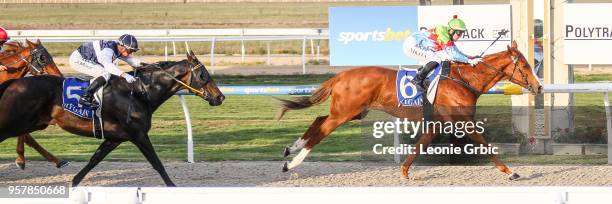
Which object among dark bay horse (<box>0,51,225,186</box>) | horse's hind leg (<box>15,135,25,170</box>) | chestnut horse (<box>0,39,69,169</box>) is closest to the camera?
dark bay horse (<box>0,51,225,186</box>)

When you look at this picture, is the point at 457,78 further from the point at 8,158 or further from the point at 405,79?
the point at 8,158

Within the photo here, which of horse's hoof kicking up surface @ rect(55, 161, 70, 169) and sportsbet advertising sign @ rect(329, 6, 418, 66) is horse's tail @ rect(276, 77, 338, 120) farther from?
horse's hoof kicking up surface @ rect(55, 161, 70, 169)

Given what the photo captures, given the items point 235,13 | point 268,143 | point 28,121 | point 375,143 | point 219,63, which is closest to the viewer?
point 28,121

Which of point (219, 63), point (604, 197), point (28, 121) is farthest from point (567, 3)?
point (219, 63)

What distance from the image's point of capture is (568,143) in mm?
10531

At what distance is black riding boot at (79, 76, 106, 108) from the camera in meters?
8.42

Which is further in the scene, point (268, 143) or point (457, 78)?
point (268, 143)

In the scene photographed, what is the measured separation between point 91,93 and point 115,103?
0.18 m

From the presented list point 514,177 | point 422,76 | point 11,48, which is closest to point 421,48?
point 422,76

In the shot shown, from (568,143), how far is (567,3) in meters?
1.16

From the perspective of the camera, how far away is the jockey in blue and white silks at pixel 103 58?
8.59m

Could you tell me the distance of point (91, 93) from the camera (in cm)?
845

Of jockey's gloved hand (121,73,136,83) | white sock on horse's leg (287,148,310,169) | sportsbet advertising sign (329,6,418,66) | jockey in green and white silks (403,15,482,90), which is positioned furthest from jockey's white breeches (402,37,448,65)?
jockey's gloved hand (121,73,136,83)

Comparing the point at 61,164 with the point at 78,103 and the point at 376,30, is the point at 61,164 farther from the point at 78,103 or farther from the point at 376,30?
the point at 376,30
